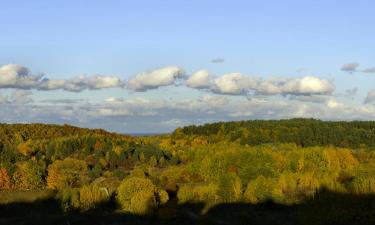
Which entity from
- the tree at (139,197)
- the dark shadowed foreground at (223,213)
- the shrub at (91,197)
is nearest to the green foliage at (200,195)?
the dark shadowed foreground at (223,213)

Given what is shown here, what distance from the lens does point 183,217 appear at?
362ft

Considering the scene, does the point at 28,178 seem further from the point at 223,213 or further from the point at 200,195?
the point at 223,213

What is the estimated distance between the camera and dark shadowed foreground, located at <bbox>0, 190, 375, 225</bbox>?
74.1 meters

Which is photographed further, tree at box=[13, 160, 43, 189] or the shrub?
tree at box=[13, 160, 43, 189]

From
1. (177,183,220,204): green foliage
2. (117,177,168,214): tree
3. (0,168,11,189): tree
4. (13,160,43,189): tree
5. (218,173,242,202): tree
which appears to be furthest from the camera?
(13,160,43,189): tree

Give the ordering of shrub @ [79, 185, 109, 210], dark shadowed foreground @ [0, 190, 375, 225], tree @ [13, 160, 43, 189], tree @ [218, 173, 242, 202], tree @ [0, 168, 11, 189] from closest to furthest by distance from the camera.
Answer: dark shadowed foreground @ [0, 190, 375, 225], shrub @ [79, 185, 109, 210], tree @ [218, 173, 242, 202], tree @ [0, 168, 11, 189], tree @ [13, 160, 43, 189]

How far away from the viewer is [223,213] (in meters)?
116

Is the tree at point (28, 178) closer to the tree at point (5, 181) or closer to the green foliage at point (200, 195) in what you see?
the tree at point (5, 181)

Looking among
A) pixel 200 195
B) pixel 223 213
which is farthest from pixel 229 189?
pixel 223 213

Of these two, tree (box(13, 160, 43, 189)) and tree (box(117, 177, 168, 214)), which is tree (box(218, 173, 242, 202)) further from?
tree (box(13, 160, 43, 189))

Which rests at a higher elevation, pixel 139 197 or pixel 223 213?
pixel 139 197

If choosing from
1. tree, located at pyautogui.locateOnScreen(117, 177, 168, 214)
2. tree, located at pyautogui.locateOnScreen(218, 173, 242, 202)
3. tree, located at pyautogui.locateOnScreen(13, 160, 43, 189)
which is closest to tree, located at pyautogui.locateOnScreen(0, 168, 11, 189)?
tree, located at pyautogui.locateOnScreen(13, 160, 43, 189)

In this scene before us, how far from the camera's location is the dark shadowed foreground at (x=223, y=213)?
74.1 meters

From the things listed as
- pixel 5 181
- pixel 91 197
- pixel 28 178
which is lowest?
pixel 5 181
